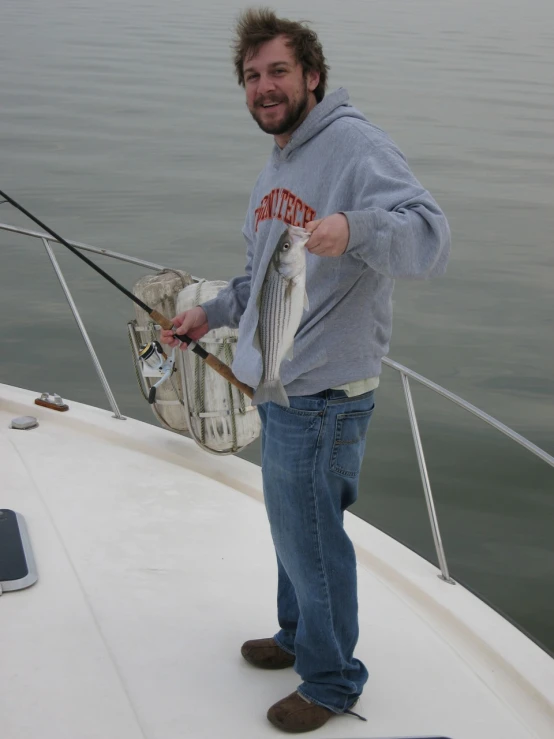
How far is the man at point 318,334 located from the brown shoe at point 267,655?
0.63 feet

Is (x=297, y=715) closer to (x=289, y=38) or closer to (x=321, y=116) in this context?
(x=321, y=116)

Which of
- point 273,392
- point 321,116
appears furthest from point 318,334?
point 321,116

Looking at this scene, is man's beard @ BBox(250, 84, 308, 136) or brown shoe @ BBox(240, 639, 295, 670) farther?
brown shoe @ BBox(240, 639, 295, 670)

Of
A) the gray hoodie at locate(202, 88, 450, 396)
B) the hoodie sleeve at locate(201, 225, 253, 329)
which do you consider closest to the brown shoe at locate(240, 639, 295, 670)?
the gray hoodie at locate(202, 88, 450, 396)

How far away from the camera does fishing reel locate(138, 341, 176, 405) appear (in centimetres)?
339

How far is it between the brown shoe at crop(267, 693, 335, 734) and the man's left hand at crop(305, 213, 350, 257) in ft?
3.62

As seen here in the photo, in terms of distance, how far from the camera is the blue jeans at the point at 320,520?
2.11m

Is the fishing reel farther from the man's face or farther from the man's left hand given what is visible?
the man's left hand

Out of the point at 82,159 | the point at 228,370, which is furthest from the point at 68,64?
the point at 228,370

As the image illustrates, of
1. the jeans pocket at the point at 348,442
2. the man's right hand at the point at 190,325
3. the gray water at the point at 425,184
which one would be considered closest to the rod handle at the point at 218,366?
the man's right hand at the point at 190,325

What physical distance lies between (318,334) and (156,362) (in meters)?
1.50

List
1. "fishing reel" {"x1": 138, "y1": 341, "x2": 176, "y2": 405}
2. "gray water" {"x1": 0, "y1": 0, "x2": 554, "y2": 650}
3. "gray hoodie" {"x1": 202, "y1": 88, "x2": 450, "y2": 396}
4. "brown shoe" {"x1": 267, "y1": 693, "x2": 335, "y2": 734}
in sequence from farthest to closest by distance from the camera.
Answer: "gray water" {"x1": 0, "y1": 0, "x2": 554, "y2": 650}, "fishing reel" {"x1": 138, "y1": 341, "x2": 176, "y2": 405}, "brown shoe" {"x1": 267, "y1": 693, "x2": 335, "y2": 734}, "gray hoodie" {"x1": 202, "y1": 88, "x2": 450, "y2": 396}

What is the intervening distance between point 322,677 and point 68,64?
20302 mm

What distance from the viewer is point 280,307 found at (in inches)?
73.0
